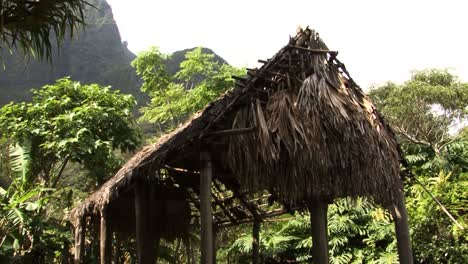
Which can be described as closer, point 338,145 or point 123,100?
point 338,145

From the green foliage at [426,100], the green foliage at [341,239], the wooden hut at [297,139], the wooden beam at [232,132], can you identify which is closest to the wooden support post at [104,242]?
the wooden hut at [297,139]

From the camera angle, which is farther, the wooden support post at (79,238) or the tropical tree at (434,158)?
the tropical tree at (434,158)

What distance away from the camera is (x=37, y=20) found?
4410 millimetres

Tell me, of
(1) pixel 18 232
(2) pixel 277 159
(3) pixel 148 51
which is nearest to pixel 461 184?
(2) pixel 277 159

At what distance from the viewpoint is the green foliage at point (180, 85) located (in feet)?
43.0

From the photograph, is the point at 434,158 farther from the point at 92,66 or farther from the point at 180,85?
the point at 92,66

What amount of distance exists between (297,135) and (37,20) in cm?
269

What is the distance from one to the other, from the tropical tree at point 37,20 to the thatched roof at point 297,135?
5.14 ft

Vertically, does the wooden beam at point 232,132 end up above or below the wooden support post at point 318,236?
above

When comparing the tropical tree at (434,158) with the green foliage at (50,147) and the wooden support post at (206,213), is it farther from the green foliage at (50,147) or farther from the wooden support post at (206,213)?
the green foliage at (50,147)

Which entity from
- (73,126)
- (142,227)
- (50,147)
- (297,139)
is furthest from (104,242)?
(297,139)

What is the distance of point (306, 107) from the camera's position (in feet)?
16.1

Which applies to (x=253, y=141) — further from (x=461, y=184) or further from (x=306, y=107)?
(x=461, y=184)

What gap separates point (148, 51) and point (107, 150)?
5.83m
